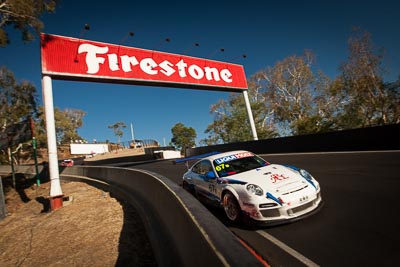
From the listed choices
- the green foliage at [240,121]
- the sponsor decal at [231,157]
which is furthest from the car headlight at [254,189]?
the green foliage at [240,121]

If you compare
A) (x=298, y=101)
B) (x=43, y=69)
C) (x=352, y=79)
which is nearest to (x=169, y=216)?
(x=43, y=69)

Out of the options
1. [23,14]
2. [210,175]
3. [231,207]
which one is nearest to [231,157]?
[210,175]

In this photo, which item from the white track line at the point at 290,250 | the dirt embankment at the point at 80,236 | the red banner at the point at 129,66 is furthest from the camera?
the red banner at the point at 129,66

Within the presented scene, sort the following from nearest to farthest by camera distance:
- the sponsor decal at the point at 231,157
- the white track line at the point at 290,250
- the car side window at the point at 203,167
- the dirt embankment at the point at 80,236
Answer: the white track line at the point at 290,250, the dirt embankment at the point at 80,236, the sponsor decal at the point at 231,157, the car side window at the point at 203,167

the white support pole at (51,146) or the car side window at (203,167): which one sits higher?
the white support pole at (51,146)

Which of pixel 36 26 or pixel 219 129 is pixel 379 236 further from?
pixel 219 129

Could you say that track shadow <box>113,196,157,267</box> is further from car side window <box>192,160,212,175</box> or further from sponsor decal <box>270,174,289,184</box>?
sponsor decal <box>270,174,289,184</box>

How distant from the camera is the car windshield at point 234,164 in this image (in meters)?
5.89

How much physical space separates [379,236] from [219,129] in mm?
50458

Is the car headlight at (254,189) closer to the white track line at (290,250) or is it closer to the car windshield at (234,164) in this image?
the white track line at (290,250)

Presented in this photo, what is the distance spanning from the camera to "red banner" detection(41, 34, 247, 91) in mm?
12641

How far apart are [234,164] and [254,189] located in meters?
1.50

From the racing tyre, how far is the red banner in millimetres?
11278

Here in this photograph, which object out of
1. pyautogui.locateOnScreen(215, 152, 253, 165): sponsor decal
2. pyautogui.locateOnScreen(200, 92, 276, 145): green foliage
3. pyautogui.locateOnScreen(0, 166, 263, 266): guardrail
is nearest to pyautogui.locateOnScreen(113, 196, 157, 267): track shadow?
pyautogui.locateOnScreen(0, 166, 263, 266): guardrail
